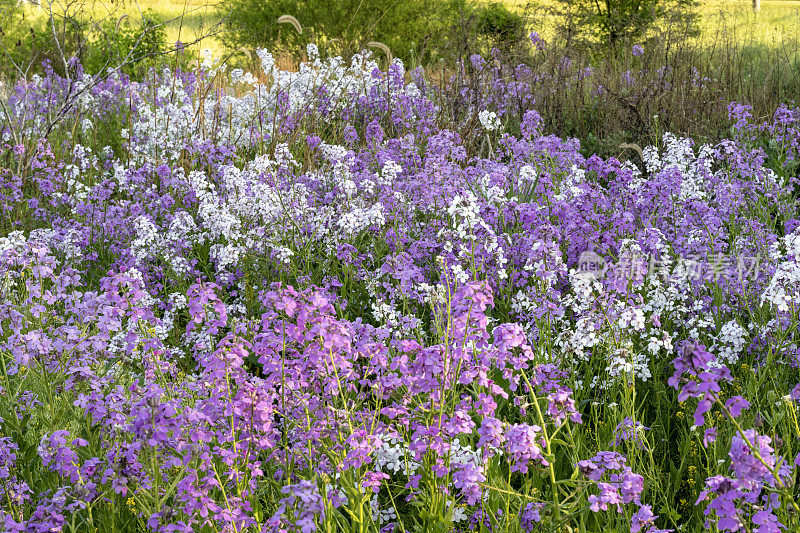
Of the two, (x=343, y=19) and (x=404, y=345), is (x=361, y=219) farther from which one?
(x=343, y=19)

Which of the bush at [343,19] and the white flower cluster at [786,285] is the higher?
the bush at [343,19]

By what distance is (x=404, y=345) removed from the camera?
2025mm

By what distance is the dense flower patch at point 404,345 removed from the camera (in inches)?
78.9

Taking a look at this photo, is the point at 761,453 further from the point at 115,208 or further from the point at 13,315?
the point at 115,208

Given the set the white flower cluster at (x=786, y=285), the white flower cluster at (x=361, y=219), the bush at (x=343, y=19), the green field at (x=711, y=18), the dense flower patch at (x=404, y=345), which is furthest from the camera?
the bush at (x=343, y=19)

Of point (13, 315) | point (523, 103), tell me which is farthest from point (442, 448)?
point (523, 103)

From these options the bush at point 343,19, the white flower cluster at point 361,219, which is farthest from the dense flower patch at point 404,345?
the bush at point 343,19

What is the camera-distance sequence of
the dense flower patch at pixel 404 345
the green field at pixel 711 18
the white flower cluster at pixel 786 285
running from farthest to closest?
the green field at pixel 711 18 < the white flower cluster at pixel 786 285 < the dense flower patch at pixel 404 345

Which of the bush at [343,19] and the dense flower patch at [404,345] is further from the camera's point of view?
the bush at [343,19]

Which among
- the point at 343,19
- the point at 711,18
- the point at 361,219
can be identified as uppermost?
the point at 343,19

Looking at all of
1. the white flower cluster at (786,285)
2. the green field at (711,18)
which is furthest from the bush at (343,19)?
the white flower cluster at (786,285)

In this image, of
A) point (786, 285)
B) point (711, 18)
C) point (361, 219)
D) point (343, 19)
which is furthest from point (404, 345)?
point (343, 19)

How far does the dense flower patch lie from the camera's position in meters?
2.00

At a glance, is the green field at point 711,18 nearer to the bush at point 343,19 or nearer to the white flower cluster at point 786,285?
the bush at point 343,19
